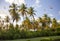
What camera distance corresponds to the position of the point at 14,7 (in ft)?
15.8

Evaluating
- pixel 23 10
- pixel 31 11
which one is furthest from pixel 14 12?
pixel 31 11

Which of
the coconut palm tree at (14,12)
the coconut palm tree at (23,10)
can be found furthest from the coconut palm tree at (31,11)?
the coconut palm tree at (14,12)

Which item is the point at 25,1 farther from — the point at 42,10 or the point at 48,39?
the point at 48,39

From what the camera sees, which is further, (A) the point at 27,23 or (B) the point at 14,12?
(B) the point at 14,12

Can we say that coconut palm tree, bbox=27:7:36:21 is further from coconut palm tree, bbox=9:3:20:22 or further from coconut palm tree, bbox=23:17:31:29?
coconut palm tree, bbox=9:3:20:22

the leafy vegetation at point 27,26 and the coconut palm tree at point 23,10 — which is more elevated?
the coconut palm tree at point 23,10

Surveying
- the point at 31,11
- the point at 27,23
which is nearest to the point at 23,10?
the point at 31,11

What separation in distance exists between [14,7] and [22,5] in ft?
0.88

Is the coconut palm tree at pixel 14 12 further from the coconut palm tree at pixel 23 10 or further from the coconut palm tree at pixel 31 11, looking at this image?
the coconut palm tree at pixel 31 11

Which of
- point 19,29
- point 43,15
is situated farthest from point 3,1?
point 43,15

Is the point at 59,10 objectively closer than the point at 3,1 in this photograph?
No

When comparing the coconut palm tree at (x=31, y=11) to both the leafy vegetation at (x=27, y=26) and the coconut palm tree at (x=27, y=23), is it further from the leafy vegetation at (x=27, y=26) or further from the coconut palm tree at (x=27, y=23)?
the coconut palm tree at (x=27, y=23)

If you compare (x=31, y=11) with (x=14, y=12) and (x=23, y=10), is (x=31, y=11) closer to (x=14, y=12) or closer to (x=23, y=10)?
(x=23, y=10)

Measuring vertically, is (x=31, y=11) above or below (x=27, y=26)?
above
